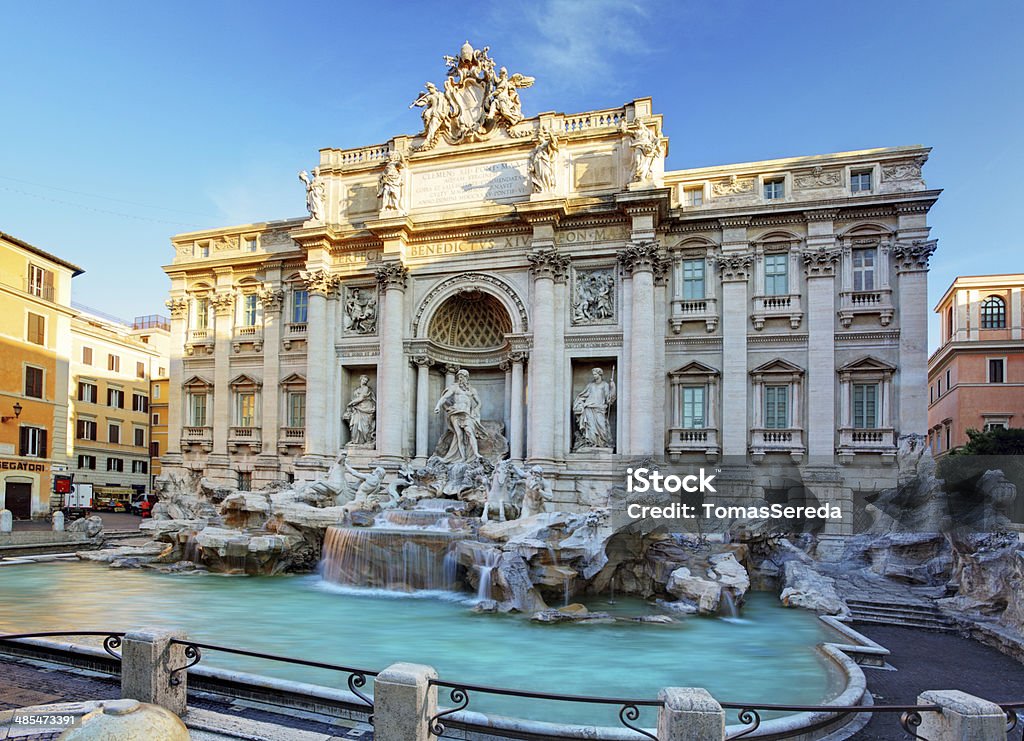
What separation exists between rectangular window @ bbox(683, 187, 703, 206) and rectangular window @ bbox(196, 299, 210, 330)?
799 inches

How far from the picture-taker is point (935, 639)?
11797mm

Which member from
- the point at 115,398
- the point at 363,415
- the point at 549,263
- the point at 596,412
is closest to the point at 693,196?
the point at 549,263

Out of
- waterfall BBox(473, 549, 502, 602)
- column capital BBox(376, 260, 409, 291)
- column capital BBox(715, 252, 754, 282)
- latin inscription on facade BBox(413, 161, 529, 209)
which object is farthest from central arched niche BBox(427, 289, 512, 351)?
waterfall BBox(473, 549, 502, 602)

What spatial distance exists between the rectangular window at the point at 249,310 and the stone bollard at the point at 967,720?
89.9 feet

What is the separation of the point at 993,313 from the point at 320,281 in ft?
123

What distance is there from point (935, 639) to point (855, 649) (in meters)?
3.30

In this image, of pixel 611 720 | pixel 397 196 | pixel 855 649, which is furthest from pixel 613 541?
pixel 397 196

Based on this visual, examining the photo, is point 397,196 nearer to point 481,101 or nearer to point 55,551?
point 481,101

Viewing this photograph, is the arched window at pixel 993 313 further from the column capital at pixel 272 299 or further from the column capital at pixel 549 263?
the column capital at pixel 272 299

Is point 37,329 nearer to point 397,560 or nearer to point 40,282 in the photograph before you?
point 40,282

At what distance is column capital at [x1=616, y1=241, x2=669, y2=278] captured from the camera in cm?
2120

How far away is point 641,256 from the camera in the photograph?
21250 millimetres

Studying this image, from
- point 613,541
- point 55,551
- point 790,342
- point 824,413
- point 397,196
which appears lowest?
point 55,551

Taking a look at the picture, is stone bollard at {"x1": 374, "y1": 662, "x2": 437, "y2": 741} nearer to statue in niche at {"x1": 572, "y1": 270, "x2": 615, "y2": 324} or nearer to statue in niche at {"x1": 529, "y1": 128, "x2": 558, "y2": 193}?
statue in niche at {"x1": 572, "y1": 270, "x2": 615, "y2": 324}
